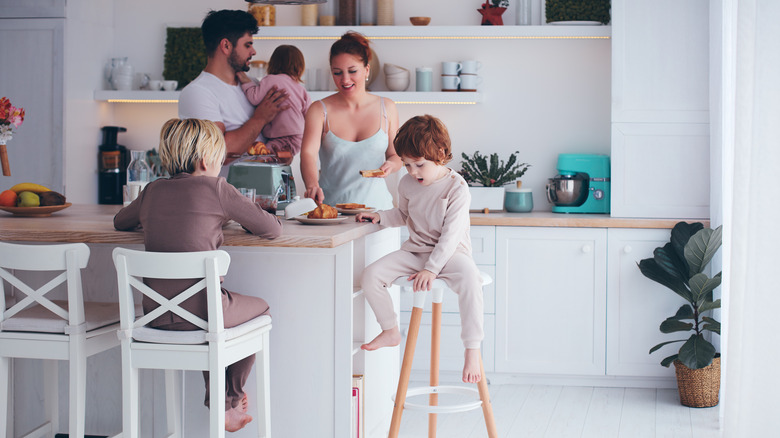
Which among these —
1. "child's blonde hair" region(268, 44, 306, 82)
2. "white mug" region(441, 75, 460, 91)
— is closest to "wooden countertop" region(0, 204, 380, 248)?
"child's blonde hair" region(268, 44, 306, 82)

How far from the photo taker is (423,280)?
258cm

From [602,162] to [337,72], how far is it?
5.88ft

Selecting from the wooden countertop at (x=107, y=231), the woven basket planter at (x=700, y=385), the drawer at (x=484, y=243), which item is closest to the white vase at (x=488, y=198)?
the drawer at (x=484, y=243)

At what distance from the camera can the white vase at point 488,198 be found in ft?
14.3

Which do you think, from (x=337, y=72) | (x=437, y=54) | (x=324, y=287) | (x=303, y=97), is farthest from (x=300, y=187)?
(x=324, y=287)

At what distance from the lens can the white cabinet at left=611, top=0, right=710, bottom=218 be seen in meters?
4.05

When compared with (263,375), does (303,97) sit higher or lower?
higher

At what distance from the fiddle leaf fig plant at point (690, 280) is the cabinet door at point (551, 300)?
0.90ft

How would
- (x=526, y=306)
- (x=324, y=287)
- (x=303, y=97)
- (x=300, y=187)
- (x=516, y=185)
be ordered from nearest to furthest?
(x=324, y=287)
(x=303, y=97)
(x=526, y=306)
(x=516, y=185)
(x=300, y=187)

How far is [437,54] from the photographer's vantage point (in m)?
4.75

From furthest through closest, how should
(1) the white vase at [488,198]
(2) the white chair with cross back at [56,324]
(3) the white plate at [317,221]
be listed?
(1) the white vase at [488,198], (3) the white plate at [317,221], (2) the white chair with cross back at [56,324]

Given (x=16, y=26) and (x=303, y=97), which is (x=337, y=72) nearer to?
(x=303, y=97)

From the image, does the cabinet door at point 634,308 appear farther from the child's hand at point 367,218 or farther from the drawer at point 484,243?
the child's hand at point 367,218

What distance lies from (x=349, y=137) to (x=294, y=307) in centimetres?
93
